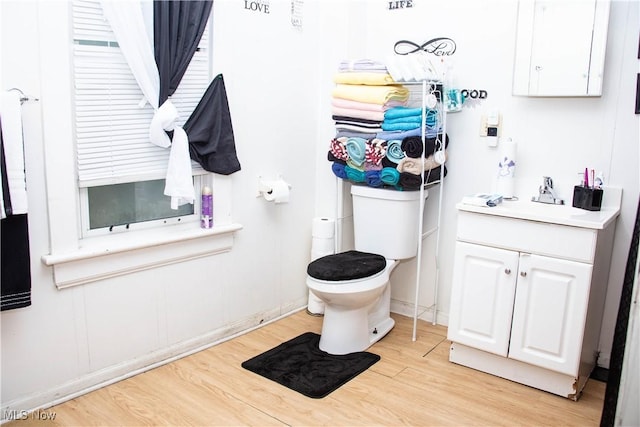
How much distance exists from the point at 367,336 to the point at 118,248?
4.35 feet

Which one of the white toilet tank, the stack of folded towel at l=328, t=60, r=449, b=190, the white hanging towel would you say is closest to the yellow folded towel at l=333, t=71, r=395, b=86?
the stack of folded towel at l=328, t=60, r=449, b=190

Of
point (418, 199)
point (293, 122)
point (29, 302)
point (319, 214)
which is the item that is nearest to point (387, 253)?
point (418, 199)

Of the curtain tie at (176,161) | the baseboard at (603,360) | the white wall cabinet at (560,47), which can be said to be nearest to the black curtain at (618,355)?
the baseboard at (603,360)

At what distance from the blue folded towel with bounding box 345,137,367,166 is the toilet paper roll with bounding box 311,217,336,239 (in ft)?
1.60

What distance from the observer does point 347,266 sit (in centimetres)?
283

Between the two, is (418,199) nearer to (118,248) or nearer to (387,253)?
(387,253)

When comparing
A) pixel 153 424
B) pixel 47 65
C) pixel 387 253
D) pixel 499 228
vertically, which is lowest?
pixel 153 424

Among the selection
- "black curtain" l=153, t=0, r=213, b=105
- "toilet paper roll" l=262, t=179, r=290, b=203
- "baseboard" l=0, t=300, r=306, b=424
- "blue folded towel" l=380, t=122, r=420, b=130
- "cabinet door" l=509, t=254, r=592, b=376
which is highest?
"black curtain" l=153, t=0, r=213, b=105

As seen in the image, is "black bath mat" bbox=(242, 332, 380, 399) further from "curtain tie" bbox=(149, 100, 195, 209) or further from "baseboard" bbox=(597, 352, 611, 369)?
"baseboard" bbox=(597, 352, 611, 369)

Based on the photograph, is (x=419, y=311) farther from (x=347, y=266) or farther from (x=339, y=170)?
(x=339, y=170)

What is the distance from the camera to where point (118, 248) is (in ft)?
7.97

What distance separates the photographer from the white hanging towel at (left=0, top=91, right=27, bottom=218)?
197 centimetres

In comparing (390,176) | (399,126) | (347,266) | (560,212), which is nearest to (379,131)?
(399,126)

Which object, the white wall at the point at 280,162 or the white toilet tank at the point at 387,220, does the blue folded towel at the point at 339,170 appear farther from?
the white wall at the point at 280,162
